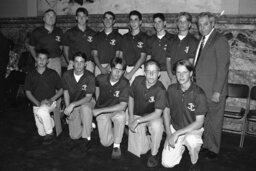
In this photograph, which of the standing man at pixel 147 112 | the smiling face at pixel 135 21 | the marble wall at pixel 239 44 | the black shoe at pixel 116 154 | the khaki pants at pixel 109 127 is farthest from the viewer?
Answer: the marble wall at pixel 239 44

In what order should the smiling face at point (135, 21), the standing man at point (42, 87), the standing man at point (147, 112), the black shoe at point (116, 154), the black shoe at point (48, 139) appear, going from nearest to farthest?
the standing man at point (147, 112), the black shoe at point (116, 154), the black shoe at point (48, 139), the standing man at point (42, 87), the smiling face at point (135, 21)

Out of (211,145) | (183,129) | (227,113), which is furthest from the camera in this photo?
(227,113)

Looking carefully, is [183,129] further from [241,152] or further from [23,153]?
[23,153]

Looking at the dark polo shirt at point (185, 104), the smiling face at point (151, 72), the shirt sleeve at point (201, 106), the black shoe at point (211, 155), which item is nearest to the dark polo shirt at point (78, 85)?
the smiling face at point (151, 72)

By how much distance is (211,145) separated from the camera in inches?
141

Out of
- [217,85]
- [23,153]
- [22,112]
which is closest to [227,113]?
[217,85]

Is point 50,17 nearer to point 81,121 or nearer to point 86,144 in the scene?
point 81,121

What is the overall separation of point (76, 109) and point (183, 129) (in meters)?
1.55

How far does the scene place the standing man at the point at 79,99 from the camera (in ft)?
12.1

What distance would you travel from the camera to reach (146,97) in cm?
353

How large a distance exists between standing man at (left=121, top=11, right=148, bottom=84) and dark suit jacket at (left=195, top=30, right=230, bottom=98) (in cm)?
111

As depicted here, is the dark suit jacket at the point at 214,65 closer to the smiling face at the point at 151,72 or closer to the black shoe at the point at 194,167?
the smiling face at the point at 151,72

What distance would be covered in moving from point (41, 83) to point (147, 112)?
172 cm

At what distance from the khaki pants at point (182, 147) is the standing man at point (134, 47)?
1.53 metres
